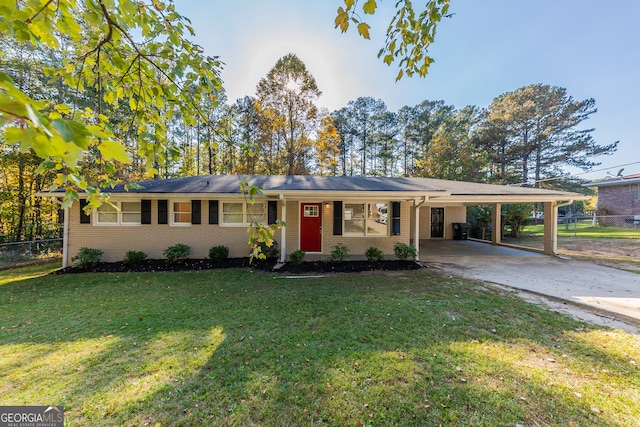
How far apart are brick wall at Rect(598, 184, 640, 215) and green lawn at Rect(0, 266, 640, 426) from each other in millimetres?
23049

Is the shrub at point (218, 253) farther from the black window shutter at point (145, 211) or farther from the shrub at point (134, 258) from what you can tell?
the black window shutter at point (145, 211)

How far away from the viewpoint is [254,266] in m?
7.49

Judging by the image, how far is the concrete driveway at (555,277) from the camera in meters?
4.38

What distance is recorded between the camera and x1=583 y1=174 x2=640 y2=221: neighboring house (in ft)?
56.9

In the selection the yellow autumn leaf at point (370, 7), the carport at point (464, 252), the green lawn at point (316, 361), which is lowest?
the green lawn at point (316, 361)

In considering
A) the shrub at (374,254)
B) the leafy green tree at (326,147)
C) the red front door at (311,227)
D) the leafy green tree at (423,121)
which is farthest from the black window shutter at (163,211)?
the leafy green tree at (423,121)

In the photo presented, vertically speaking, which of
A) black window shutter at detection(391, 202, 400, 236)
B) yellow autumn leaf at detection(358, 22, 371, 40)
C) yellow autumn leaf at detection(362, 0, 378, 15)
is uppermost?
yellow autumn leaf at detection(362, 0, 378, 15)

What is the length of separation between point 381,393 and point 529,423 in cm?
120

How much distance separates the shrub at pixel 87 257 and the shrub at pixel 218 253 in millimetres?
3487

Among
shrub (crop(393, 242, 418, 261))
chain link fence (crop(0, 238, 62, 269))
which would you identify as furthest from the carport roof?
chain link fence (crop(0, 238, 62, 269))

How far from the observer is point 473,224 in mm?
14156

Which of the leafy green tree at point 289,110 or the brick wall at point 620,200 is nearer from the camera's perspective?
the leafy green tree at point 289,110

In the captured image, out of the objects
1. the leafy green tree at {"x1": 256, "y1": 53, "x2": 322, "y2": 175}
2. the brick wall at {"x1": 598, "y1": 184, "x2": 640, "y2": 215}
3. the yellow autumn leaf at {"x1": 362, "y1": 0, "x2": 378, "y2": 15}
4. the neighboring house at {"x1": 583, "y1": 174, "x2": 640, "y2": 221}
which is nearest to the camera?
the yellow autumn leaf at {"x1": 362, "y1": 0, "x2": 378, "y2": 15}

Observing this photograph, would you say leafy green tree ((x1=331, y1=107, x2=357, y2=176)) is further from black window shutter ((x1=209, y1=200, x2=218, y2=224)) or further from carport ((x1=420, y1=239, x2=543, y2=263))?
black window shutter ((x1=209, y1=200, x2=218, y2=224))
